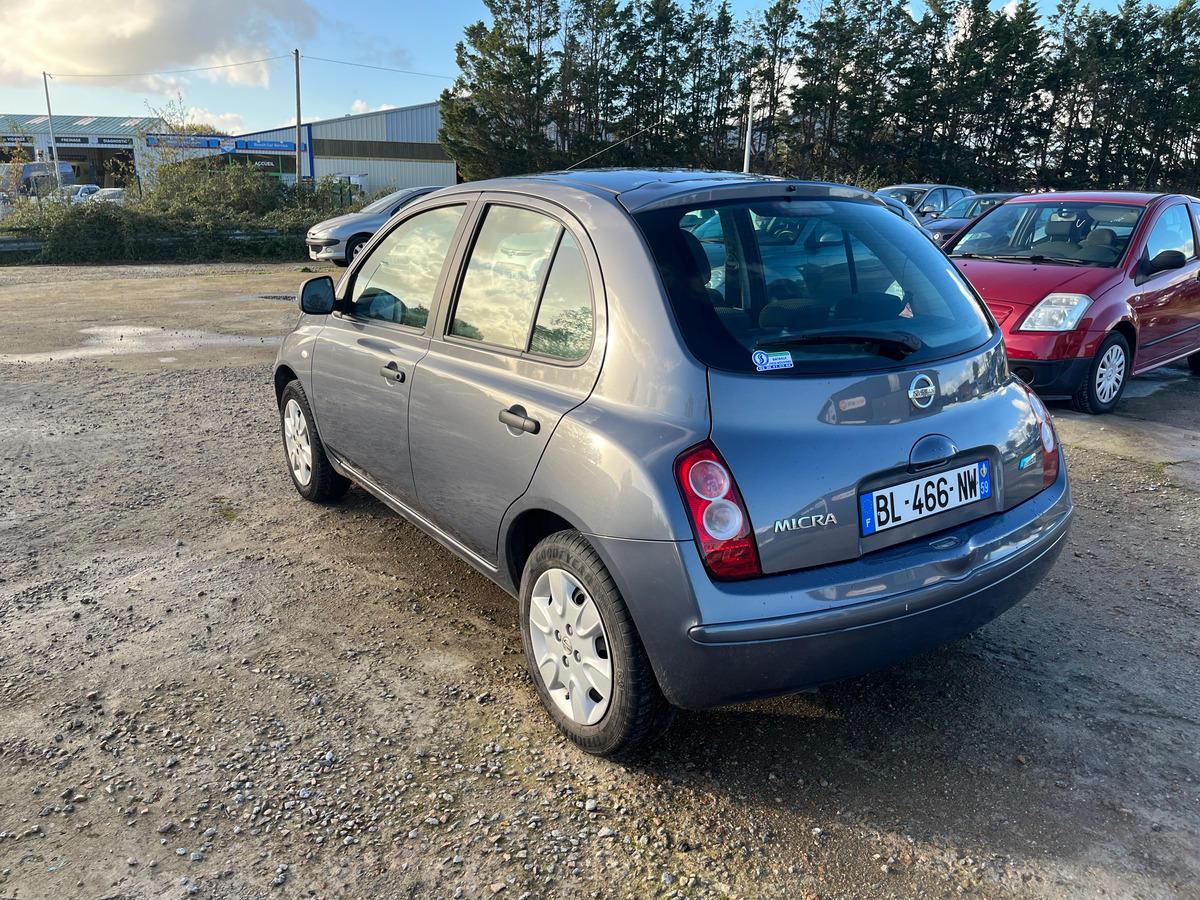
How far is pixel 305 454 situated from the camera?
482 centimetres

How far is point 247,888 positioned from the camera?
7.44 feet

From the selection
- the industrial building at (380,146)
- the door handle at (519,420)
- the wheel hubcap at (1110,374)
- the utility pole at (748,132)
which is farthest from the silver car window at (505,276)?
the industrial building at (380,146)

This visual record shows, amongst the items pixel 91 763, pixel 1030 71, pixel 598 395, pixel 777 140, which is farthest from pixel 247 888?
pixel 1030 71

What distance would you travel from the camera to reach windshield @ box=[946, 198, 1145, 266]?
730cm

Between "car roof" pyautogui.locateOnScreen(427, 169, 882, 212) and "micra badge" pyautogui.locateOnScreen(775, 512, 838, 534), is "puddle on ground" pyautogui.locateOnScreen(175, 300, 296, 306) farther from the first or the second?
"micra badge" pyautogui.locateOnScreen(775, 512, 838, 534)

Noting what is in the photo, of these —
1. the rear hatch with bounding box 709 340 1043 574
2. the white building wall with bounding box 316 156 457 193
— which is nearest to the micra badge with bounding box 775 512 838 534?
the rear hatch with bounding box 709 340 1043 574

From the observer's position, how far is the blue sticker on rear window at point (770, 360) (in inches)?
99.0

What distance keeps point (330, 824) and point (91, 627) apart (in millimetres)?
1737

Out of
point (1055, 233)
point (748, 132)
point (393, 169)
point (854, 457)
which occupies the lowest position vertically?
point (854, 457)

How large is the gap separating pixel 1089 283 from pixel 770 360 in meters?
5.45

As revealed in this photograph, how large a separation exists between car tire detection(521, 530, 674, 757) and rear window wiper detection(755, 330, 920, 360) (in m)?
0.81

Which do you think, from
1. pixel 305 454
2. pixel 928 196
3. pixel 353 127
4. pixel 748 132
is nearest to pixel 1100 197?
pixel 305 454

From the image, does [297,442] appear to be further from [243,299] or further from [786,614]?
[243,299]

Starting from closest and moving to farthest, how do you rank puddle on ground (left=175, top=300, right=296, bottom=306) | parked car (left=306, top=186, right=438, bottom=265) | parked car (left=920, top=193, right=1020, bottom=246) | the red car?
the red car → puddle on ground (left=175, top=300, right=296, bottom=306) → parked car (left=920, top=193, right=1020, bottom=246) → parked car (left=306, top=186, right=438, bottom=265)
